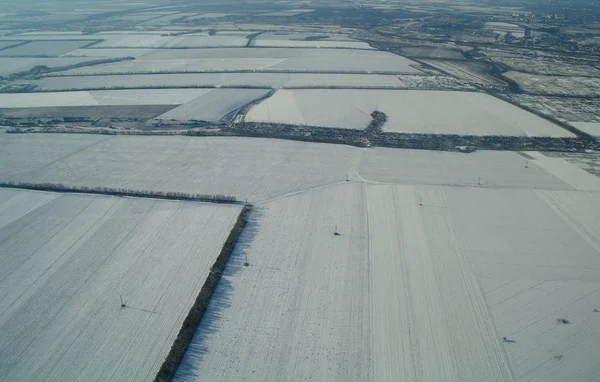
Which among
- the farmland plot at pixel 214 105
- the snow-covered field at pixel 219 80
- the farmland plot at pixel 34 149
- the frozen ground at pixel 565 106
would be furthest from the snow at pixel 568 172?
the farmland plot at pixel 34 149

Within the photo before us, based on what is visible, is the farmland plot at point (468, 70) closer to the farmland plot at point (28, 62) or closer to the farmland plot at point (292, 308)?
the farmland plot at point (292, 308)

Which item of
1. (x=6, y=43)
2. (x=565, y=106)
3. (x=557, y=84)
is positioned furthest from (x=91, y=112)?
(x=557, y=84)

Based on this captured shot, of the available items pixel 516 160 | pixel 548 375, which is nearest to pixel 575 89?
pixel 516 160

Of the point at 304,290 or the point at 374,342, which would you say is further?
the point at 304,290

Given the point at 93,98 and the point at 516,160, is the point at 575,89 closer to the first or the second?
the point at 516,160

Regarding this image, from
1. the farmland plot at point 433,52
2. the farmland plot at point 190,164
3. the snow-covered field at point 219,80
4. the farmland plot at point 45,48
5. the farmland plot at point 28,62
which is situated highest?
the farmland plot at point 45,48

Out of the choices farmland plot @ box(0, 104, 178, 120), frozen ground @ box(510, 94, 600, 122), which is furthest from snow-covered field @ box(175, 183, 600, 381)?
farmland plot @ box(0, 104, 178, 120)
